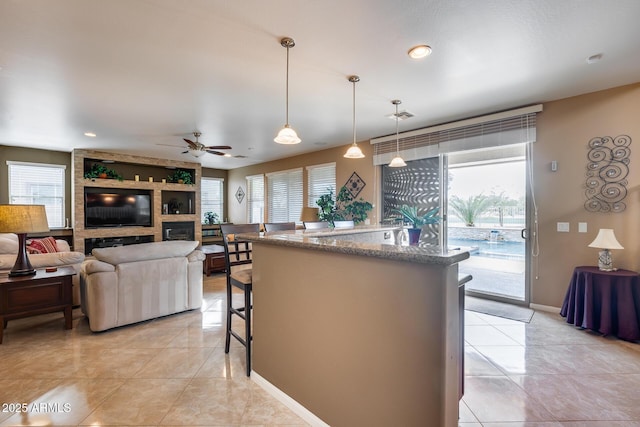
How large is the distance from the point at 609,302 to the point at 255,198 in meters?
7.71

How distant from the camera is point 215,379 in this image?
231 cm

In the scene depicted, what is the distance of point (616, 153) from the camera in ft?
10.9

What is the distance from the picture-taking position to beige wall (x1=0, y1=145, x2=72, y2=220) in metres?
6.18

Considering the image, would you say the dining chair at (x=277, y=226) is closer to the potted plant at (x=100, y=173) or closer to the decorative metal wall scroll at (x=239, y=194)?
the potted plant at (x=100, y=173)

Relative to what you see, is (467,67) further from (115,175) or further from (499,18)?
(115,175)

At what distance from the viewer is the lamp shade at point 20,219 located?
9.75ft

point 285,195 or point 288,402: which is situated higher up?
point 285,195

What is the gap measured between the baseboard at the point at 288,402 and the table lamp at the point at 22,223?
114 inches

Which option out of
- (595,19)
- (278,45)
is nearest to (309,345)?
(278,45)

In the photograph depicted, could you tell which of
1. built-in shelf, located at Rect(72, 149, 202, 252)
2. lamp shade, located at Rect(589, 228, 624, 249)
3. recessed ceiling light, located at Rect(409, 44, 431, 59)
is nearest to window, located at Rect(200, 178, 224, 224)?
built-in shelf, located at Rect(72, 149, 202, 252)

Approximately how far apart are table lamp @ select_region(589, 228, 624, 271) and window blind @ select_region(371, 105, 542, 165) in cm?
138

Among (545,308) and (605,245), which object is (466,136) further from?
(545,308)

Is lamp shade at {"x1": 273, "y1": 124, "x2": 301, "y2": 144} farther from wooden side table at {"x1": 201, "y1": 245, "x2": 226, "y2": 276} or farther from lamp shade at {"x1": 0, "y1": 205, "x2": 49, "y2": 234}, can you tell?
wooden side table at {"x1": 201, "y1": 245, "x2": 226, "y2": 276}

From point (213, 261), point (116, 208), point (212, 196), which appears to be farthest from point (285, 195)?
point (116, 208)
